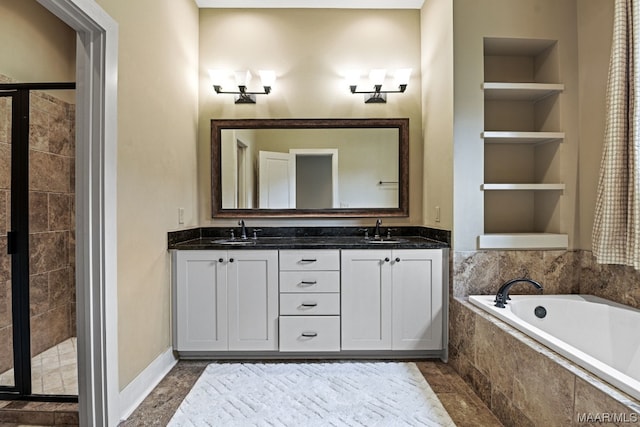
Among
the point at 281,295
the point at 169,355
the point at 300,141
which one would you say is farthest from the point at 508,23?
the point at 169,355

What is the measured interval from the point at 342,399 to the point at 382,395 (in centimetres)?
24

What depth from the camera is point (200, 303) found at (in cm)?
239

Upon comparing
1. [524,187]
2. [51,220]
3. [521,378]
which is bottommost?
[521,378]

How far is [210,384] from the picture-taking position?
2115mm

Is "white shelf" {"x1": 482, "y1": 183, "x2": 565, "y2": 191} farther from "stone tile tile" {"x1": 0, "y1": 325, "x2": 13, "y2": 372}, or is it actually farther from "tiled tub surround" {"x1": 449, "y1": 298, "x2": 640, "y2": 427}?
"stone tile tile" {"x1": 0, "y1": 325, "x2": 13, "y2": 372}

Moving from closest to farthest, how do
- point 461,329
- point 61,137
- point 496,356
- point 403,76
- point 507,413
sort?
point 507,413 → point 496,356 → point 461,329 → point 61,137 → point 403,76

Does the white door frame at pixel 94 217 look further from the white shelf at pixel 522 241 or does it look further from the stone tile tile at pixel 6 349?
the white shelf at pixel 522 241

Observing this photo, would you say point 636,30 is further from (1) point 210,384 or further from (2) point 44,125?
(2) point 44,125

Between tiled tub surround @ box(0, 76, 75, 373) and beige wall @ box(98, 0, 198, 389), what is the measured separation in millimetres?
953

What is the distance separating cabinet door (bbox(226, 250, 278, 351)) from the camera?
2.39 meters

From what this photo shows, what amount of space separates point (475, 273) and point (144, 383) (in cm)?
222

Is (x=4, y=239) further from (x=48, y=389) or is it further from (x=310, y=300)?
(x=310, y=300)

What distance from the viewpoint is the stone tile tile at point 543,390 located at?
50.9 inches

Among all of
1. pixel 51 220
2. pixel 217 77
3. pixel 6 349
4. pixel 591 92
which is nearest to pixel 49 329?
pixel 6 349
